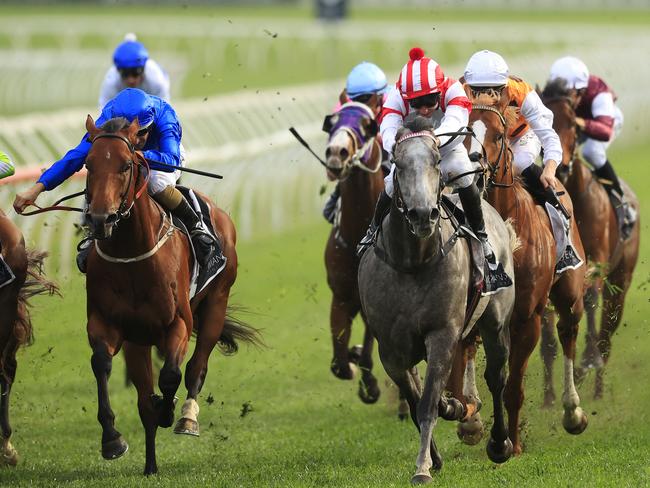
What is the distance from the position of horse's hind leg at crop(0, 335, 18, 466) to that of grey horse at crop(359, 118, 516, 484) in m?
2.17

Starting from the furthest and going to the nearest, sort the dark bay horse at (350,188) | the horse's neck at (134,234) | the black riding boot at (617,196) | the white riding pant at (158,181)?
the black riding boot at (617,196)
the dark bay horse at (350,188)
the white riding pant at (158,181)
the horse's neck at (134,234)

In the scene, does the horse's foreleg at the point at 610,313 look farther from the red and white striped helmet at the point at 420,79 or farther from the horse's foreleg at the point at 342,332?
the red and white striped helmet at the point at 420,79

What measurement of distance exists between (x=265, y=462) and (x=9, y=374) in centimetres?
150

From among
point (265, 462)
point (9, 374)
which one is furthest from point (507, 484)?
point (9, 374)

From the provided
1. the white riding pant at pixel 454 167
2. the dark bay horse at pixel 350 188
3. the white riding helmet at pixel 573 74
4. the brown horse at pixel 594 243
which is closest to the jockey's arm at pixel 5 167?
the dark bay horse at pixel 350 188

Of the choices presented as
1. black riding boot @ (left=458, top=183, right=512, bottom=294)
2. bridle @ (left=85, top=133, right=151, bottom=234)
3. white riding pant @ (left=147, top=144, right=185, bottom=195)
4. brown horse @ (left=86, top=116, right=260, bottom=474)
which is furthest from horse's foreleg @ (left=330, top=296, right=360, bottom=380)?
bridle @ (left=85, top=133, right=151, bottom=234)

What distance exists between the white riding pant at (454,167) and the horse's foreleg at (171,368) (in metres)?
1.22

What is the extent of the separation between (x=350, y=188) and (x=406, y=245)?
197 cm

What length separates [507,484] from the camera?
6570 millimetres

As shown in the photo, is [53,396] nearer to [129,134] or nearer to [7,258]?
[7,258]

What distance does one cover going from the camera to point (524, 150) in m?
7.89

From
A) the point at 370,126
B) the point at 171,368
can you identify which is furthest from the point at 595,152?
the point at 171,368

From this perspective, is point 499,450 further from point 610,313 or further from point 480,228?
point 610,313

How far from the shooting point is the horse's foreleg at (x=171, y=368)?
271 inches
